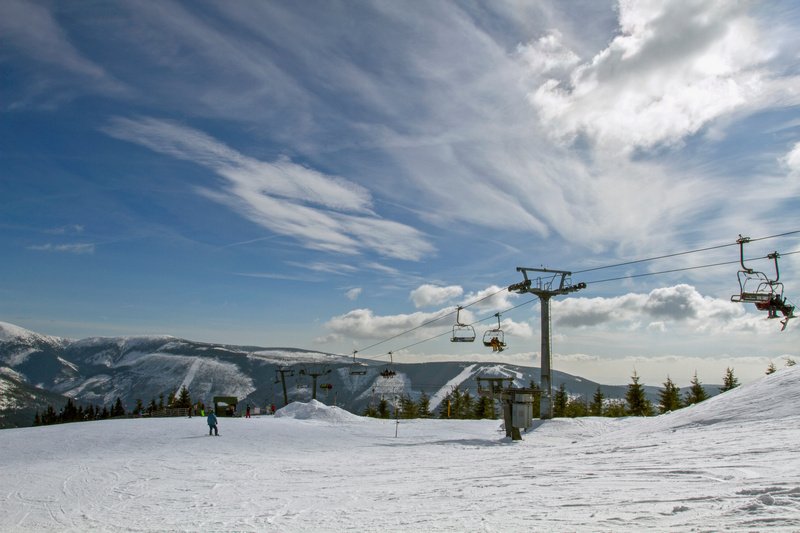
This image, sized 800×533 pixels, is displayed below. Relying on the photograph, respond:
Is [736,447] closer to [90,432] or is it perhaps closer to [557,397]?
[90,432]

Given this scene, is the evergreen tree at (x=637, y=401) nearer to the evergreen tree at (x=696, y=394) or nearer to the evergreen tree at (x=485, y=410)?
the evergreen tree at (x=696, y=394)

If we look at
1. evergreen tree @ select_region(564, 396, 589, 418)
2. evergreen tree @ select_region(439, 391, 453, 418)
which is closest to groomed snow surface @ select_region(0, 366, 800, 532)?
evergreen tree @ select_region(439, 391, 453, 418)

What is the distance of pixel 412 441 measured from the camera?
2495cm

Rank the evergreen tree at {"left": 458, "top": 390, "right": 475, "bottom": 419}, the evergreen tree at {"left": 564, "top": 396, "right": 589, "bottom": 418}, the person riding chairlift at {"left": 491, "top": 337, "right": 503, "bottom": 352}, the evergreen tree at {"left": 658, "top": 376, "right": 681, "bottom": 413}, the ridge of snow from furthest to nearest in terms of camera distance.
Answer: the evergreen tree at {"left": 458, "top": 390, "right": 475, "bottom": 419} → the evergreen tree at {"left": 564, "top": 396, "right": 589, "bottom": 418} → the evergreen tree at {"left": 658, "top": 376, "right": 681, "bottom": 413} → the ridge of snow → the person riding chairlift at {"left": 491, "top": 337, "right": 503, "bottom": 352}

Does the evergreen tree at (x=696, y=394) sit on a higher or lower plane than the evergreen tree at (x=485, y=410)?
higher

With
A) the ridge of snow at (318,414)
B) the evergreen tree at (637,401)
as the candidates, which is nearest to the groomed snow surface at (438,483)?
the ridge of snow at (318,414)

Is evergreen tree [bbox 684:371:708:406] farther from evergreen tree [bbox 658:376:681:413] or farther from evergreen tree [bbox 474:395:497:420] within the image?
evergreen tree [bbox 474:395:497:420]

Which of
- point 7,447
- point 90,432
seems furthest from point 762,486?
point 90,432

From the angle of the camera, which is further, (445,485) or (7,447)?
(7,447)

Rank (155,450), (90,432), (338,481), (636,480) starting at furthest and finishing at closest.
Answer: (90,432), (155,450), (338,481), (636,480)

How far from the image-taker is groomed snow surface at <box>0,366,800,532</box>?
274 inches

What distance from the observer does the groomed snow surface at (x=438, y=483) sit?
274 inches

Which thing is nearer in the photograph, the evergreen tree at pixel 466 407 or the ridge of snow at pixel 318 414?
the ridge of snow at pixel 318 414

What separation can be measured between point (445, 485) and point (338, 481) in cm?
353
